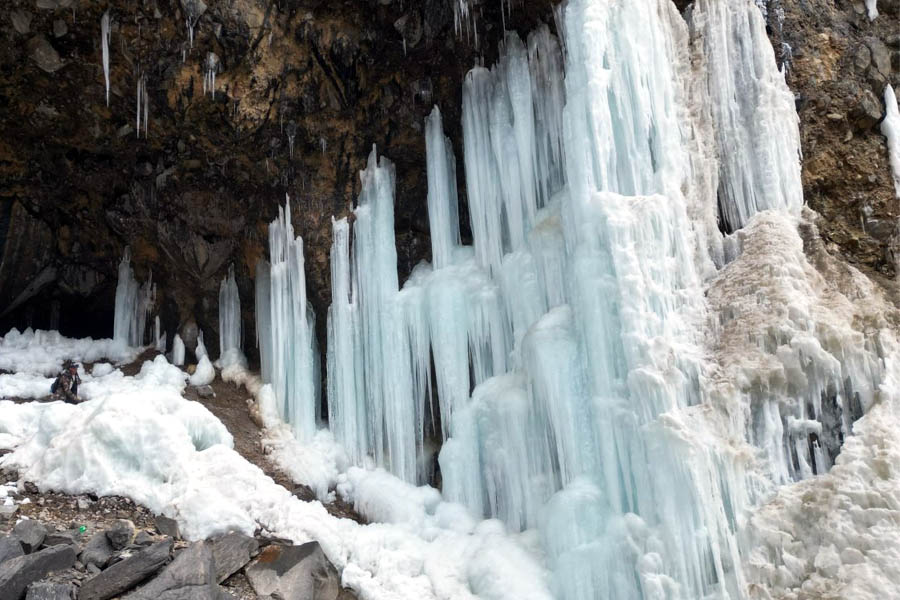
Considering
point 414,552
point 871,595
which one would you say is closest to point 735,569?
point 871,595

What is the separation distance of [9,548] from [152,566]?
1.45 m

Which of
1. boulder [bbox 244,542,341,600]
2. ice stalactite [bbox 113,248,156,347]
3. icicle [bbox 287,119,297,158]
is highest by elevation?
icicle [bbox 287,119,297,158]

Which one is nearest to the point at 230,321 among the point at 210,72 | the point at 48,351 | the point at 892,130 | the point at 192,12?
the point at 48,351

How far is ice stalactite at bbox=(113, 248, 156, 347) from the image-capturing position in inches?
606

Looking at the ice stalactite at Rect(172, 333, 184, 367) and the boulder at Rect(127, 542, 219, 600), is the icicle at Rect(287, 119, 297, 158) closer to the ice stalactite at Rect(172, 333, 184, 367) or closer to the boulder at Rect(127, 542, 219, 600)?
the ice stalactite at Rect(172, 333, 184, 367)

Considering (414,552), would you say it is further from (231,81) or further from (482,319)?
(231,81)

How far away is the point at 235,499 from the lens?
9.63 m

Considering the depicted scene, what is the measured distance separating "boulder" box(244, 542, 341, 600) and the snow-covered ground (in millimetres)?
314

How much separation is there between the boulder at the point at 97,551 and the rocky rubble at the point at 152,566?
11 mm

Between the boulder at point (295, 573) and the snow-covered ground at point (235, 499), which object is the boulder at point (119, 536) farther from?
the boulder at point (295, 573)

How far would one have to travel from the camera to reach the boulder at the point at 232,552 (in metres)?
8.59

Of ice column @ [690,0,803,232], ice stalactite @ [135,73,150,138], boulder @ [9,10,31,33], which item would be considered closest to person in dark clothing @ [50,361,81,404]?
ice stalactite @ [135,73,150,138]

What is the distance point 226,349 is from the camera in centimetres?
1457

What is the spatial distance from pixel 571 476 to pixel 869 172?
18.6ft
